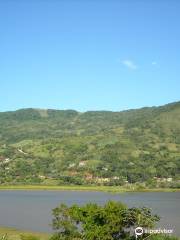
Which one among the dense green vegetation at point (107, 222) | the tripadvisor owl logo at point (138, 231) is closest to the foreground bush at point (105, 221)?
the dense green vegetation at point (107, 222)

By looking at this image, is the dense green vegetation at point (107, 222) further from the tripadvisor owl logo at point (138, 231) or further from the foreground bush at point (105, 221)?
the tripadvisor owl logo at point (138, 231)

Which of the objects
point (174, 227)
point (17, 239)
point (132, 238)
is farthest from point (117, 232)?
point (174, 227)

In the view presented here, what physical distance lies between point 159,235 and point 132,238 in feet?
17.3

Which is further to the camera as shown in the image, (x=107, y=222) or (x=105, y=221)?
(x=105, y=221)

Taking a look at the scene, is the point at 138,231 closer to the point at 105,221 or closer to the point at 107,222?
the point at 107,222

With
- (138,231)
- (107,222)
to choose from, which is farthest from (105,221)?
(138,231)

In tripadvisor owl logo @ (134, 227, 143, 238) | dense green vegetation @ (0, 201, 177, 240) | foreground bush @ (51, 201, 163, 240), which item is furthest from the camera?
foreground bush @ (51, 201, 163, 240)

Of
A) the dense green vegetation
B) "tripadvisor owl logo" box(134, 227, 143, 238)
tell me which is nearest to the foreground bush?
the dense green vegetation

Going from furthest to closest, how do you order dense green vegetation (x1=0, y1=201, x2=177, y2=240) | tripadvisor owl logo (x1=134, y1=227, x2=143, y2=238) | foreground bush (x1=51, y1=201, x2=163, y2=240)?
foreground bush (x1=51, y1=201, x2=163, y2=240), dense green vegetation (x1=0, y1=201, x2=177, y2=240), tripadvisor owl logo (x1=134, y1=227, x2=143, y2=238)

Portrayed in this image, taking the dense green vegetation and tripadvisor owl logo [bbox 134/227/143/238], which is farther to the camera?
the dense green vegetation

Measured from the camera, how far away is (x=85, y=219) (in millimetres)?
93562

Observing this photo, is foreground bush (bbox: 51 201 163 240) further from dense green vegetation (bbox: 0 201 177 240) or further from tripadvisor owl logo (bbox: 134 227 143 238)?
tripadvisor owl logo (bbox: 134 227 143 238)

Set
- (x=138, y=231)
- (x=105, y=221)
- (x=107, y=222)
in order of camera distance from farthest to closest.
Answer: (x=105, y=221), (x=107, y=222), (x=138, y=231)

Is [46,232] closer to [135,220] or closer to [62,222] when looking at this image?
[62,222]
